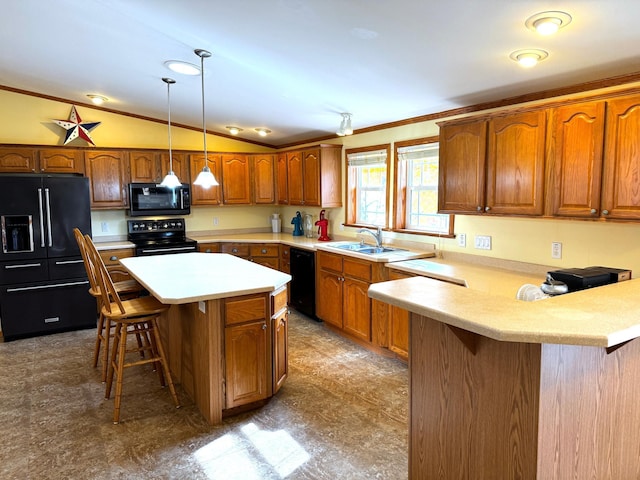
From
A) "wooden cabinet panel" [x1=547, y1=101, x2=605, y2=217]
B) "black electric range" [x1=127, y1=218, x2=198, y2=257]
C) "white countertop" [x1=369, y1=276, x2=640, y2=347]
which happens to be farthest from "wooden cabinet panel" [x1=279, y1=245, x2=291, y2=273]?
"white countertop" [x1=369, y1=276, x2=640, y2=347]

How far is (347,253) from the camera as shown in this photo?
4.00 m

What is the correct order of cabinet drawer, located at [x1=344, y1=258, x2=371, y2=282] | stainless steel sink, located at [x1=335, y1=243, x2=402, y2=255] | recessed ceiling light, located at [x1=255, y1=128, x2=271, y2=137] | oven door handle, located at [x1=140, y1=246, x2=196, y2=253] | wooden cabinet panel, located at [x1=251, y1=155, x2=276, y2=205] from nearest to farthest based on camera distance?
cabinet drawer, located at [x1=344, y1=258, x2=371, y2=282]
stainless steel sink, located at [x1=335, y1=243, x2=402, y2=255]
oven door handle, located at [x1=140, y1=246, x2=196, y2=253]
recessed ceiling light, located at [x1=255, y1=128, x2=271, y2=137]
wooden cabinet panel, located at [x1=251, y1=155, x2=276, y2=205]

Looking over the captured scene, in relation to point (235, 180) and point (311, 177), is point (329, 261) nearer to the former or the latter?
point (311, 177)

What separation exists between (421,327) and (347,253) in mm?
2225

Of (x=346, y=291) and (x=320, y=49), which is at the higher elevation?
(x=320, y=49)

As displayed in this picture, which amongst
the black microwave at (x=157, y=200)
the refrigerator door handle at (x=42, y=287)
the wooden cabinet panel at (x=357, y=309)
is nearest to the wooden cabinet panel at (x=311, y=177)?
the wooden cabinet panel at (x=357, y=309)

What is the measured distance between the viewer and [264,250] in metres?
5.30

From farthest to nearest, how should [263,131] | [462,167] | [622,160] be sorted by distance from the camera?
[263,131], [462,167], [622,160]

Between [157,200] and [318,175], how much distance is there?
2041mm

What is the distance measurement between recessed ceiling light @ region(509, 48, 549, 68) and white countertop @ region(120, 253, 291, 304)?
6.38 feet

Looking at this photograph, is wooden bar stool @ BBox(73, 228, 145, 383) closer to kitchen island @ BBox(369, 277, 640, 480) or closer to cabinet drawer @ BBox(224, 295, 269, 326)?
cabinet drawer @ BBox(224, 295, 269, 326)

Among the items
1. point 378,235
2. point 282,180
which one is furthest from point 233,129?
point 378,235

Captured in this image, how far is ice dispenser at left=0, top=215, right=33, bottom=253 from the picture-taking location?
409 cm

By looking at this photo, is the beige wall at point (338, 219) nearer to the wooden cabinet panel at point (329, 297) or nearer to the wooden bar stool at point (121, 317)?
the wooden cabinet panel at point (329, 297)
